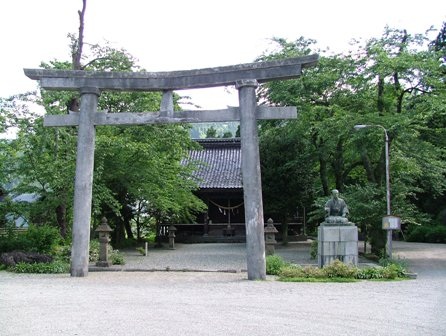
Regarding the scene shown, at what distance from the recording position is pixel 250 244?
12891mm

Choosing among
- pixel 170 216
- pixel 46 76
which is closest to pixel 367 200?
pixel 46 76

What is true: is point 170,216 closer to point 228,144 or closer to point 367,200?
point 228,144

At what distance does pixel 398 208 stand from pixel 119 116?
34.5 feet

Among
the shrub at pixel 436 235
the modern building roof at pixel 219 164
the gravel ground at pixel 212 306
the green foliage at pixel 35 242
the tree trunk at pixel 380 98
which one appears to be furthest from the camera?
the modern building roof at pixel 219 164

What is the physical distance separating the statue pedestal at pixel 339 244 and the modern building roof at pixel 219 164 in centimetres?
1584

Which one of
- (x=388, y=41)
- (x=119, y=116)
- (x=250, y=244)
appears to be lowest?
(x=250, y=244)

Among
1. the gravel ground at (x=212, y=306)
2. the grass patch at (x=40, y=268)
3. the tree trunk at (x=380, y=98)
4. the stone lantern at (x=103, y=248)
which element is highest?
the tree trunk at (x=380, y=98)

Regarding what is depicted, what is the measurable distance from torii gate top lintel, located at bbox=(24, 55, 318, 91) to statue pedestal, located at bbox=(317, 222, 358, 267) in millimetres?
4980

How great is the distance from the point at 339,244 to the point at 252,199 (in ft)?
12.7

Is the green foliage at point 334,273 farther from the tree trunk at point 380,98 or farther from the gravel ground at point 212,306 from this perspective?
the tree trunk at point 380,98

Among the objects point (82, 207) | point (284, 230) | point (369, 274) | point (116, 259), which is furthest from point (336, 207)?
point (284, 230)

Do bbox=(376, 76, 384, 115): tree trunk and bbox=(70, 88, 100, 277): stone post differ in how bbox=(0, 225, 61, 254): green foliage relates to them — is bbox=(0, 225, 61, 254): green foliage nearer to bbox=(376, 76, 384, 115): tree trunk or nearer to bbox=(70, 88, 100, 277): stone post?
bbox=(70, 88, 100, 277): stone post

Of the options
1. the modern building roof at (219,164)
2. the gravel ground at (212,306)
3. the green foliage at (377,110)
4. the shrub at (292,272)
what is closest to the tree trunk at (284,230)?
the modern building roof at (219,164)

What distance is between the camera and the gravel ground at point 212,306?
7.05m
